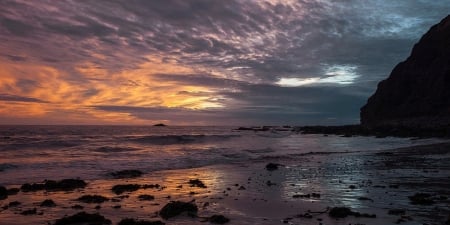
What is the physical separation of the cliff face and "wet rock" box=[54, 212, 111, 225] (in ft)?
275

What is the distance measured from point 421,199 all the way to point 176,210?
8.43 meters

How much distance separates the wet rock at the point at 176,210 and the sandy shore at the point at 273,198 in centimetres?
23

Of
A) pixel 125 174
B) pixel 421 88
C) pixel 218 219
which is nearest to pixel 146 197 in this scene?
pixel 218 219

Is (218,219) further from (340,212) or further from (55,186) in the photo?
(55,186)

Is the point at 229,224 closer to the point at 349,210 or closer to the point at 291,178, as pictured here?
the point at 349,210

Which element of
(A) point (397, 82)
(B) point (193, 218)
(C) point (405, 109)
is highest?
(A) point (397, 82)

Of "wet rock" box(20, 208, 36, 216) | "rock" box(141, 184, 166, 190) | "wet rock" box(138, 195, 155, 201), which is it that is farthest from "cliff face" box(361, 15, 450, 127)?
"wet rock" box(20, 208, 36, 216)

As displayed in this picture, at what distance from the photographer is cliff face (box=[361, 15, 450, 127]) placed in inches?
3679

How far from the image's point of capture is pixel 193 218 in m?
13.2

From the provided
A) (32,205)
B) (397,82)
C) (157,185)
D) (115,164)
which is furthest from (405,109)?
(32,205)

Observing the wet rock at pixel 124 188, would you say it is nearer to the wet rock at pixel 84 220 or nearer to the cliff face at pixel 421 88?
the wet rock at pixel 84 220

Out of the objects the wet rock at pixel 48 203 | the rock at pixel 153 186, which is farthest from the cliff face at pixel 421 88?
the wet rock at pixel 48 203

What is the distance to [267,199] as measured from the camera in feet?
53.8

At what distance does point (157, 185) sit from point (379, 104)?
11135 cm
